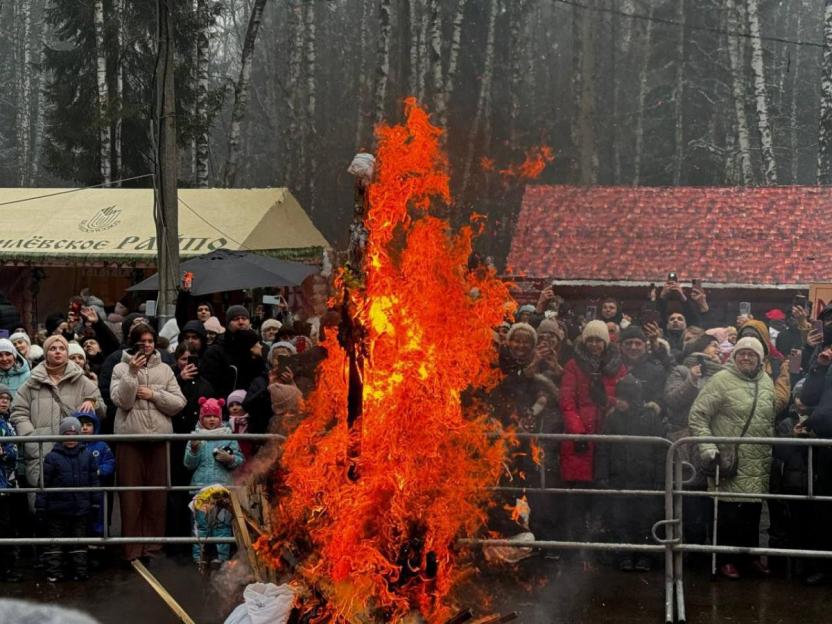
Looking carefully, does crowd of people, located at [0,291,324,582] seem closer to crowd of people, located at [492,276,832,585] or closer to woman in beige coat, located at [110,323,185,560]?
woman in beige coat, located at [110,323,185,560]

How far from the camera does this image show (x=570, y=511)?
9.36m

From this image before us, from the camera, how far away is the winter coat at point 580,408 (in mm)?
9211

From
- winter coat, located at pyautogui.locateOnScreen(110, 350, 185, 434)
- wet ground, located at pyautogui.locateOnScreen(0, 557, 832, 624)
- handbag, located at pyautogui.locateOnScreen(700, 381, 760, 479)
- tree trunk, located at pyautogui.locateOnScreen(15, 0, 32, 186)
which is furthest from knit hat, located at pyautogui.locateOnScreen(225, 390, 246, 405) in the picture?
tree trunk, located at pyautogui.locateOnScreen(15, 0, 32, 186)

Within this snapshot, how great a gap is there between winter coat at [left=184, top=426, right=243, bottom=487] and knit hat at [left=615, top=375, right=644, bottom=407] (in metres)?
3.06

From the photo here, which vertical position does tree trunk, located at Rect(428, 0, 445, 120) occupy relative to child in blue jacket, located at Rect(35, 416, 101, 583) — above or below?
above

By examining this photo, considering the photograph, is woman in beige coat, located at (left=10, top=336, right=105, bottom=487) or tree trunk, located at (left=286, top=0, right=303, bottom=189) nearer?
woman in beige coat, located at (left=10, top=336, right=105, bottom=487)

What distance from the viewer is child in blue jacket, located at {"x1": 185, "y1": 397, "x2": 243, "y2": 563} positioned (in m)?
9.30

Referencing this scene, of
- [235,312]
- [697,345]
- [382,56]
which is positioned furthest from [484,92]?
[235,312]

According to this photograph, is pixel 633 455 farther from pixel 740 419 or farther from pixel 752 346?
pixel 752 346

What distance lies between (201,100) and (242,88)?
3.53 feet

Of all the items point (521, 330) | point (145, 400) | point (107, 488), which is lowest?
point (107, 488)

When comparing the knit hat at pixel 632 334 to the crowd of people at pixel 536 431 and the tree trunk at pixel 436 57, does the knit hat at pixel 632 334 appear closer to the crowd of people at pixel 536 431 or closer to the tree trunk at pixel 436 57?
the crowd of people at pixel 536 431

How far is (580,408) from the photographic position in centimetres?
938

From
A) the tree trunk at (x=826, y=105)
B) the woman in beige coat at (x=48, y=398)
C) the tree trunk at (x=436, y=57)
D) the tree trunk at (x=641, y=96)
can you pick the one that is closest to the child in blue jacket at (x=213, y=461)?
the woman in beige coat at (x=48, y=398)
